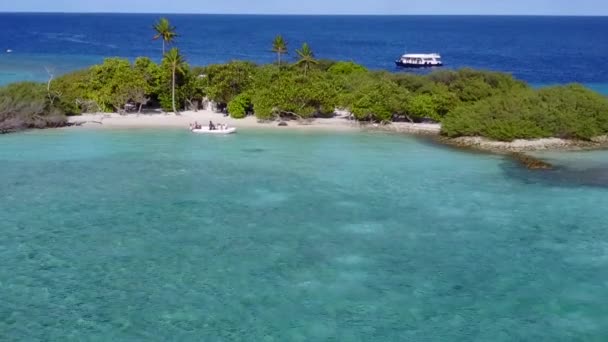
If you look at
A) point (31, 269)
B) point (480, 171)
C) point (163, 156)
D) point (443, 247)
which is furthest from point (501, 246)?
point (163, 156)

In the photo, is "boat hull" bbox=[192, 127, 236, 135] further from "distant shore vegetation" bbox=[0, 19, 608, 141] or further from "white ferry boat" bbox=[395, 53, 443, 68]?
"white ferry boat" bbox=[395, 53, 443, 68]

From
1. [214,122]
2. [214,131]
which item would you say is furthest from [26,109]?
[214,131]

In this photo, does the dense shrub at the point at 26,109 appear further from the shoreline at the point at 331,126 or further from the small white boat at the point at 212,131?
the small white boat at the point at 212,131

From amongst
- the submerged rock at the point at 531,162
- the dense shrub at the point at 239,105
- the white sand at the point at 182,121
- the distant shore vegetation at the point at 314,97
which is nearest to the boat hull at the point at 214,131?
the white sand at the point at 182,121

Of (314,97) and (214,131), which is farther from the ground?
(314,97)

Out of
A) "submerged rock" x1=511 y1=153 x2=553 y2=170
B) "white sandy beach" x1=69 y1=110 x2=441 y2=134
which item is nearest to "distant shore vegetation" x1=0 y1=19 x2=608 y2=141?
"white sandy beach" x1=69 y1=110 x2=441 y2=134

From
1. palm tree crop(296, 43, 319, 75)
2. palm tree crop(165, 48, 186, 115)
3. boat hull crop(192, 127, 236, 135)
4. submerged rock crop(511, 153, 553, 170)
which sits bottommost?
submerged rock crop(511, 153, 553, 170)

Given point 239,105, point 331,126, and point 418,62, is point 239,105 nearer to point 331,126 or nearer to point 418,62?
point 331,126
